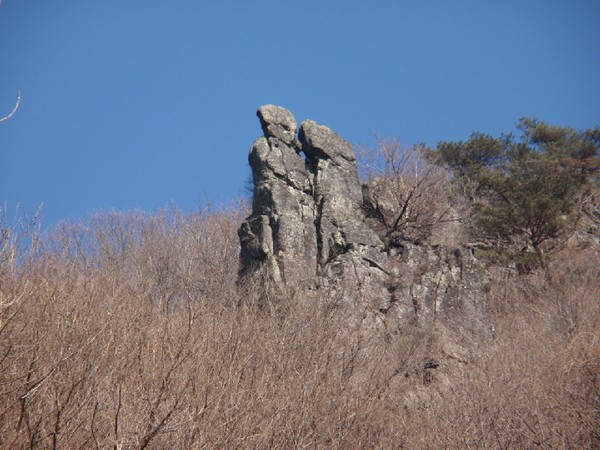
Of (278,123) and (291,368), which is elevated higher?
(278,123)

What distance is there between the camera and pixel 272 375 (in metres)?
12.9

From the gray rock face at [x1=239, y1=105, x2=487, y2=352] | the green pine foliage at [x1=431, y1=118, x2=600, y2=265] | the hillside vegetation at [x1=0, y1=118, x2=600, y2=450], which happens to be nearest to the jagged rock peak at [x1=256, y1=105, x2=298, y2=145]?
the gray rock face at [x1=239, y1=105, x2=487, y2=352]

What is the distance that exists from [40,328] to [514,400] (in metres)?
11.4

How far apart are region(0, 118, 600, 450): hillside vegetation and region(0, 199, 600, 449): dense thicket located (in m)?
0.05

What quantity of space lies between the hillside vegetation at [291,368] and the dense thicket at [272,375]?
5 cm

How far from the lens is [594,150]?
3084 cm

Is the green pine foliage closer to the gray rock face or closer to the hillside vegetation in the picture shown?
the hillside vegetation

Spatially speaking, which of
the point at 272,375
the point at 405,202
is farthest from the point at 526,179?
the point at 272,375

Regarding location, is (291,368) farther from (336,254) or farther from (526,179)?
(526,179)

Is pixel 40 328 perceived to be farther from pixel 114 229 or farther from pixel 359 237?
pixel 114 229

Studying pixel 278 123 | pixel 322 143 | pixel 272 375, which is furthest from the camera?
pixel 322 143

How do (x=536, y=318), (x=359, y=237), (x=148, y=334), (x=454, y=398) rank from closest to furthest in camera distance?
(x=148, y=334) → (x=454, y=398) → (x=359, y=237) → (x=536, y=318)

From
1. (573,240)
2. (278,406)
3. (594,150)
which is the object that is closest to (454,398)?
(278,406)

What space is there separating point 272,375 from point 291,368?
2.94 feet
